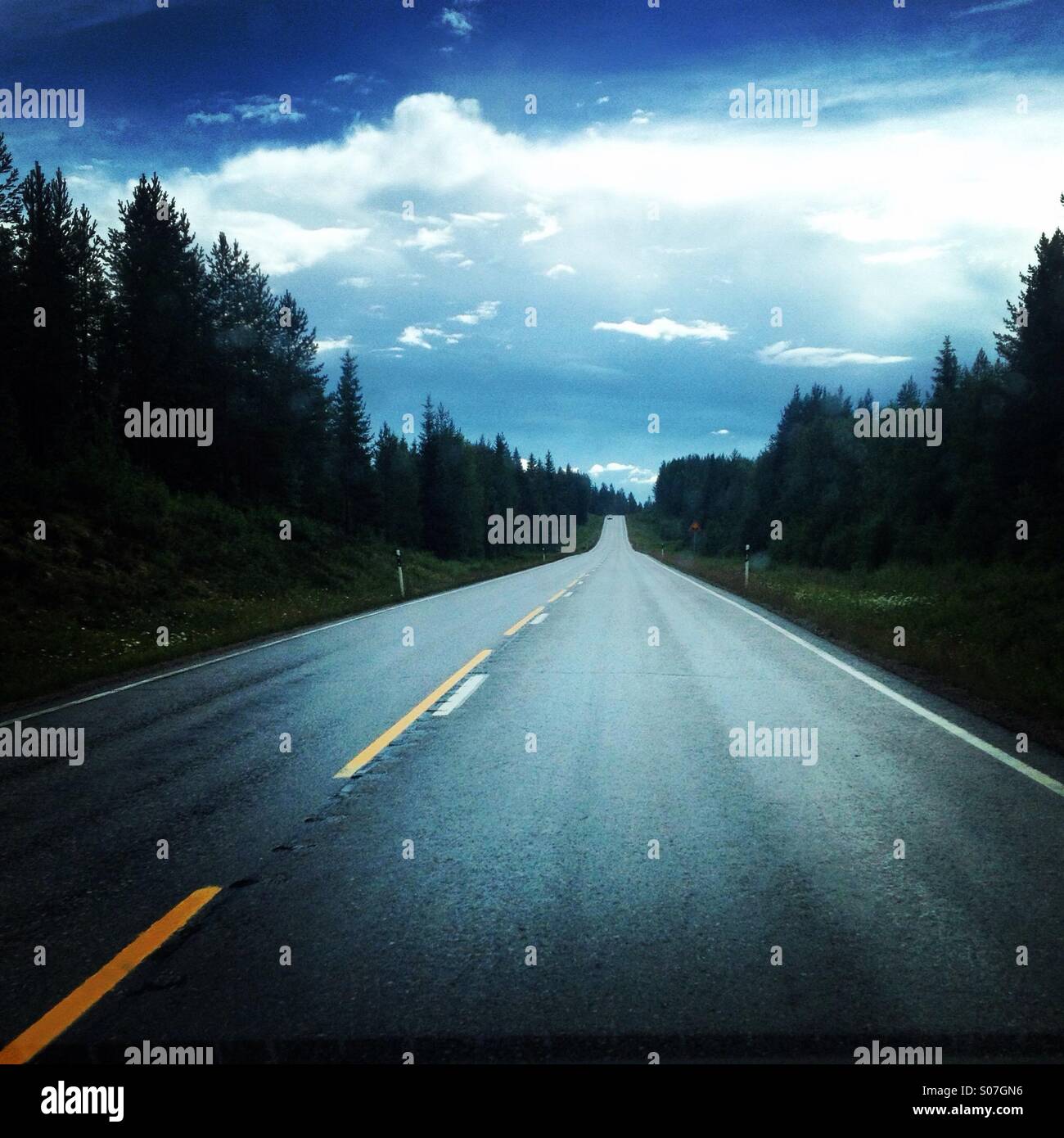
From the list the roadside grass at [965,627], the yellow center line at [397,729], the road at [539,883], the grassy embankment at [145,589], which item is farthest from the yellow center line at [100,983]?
the grassy embankment at [145,589]

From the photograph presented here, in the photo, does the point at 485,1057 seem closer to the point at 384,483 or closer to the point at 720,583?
the point at 720,583

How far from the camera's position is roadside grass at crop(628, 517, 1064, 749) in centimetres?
838

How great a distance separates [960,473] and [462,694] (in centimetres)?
3980

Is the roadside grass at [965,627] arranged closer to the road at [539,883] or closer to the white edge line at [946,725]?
the white edge line at [946,725]

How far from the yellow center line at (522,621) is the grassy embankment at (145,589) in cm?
491

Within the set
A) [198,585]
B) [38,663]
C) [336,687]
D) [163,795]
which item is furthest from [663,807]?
[198,585]

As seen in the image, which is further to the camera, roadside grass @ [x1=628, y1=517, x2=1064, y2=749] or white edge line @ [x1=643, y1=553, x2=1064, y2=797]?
roadside grass @ [x1=628, y1=517, x2=1064, y2=749]

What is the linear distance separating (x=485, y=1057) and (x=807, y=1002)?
1.20 m

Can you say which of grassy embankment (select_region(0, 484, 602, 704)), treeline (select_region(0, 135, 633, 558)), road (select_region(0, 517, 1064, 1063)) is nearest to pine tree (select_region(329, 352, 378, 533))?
treeline (select_region(0, 135, 633, 558))

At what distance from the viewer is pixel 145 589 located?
19312 millimetres

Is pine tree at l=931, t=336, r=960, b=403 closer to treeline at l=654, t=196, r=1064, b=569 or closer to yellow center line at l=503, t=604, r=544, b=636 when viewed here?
treeline at l=654, t=196, r=1064, b=569

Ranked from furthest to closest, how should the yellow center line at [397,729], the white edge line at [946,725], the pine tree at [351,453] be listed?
the pine tree at [351,453], the yellow center line at [397,729], the white edge line at [946,725]

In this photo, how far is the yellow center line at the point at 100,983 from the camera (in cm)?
269

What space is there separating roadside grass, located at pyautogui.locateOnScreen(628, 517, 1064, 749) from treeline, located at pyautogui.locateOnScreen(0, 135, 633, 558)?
19495 mm
